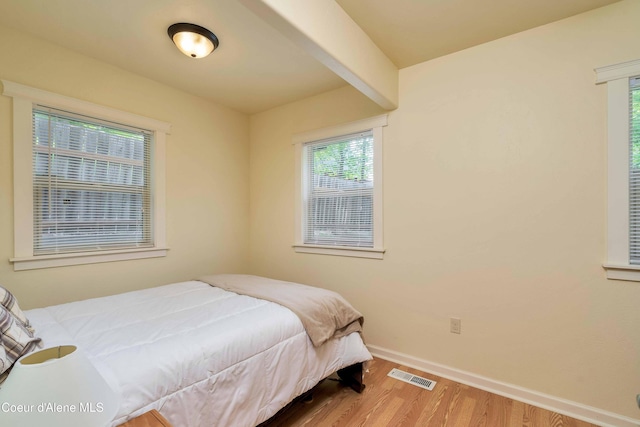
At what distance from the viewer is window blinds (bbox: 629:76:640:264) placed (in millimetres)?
1740

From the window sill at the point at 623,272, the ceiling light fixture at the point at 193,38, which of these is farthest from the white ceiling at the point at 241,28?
the window sill at the point at 623,272

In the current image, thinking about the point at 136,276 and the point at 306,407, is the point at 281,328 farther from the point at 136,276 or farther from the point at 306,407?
the point at 136,276

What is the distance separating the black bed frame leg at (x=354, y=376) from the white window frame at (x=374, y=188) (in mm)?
956

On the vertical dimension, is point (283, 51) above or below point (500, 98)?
above

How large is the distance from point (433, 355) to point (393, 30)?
254 cm

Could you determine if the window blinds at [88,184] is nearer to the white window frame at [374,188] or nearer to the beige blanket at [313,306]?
the beige blanket at [313,306]

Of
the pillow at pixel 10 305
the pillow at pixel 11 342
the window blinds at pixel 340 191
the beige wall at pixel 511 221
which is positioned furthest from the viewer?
the window blinds at pixel 340 191

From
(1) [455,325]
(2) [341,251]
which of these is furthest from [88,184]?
(1) [455,325]

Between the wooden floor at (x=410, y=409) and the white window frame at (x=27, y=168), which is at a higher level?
the white window frame at (x=27, y=168)

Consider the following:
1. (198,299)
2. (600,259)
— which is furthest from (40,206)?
(600,259)

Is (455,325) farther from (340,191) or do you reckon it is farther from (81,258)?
(81,258)

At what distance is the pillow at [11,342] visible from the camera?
97 cm

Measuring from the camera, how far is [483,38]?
7.05ft

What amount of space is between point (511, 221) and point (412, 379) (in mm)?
1426
